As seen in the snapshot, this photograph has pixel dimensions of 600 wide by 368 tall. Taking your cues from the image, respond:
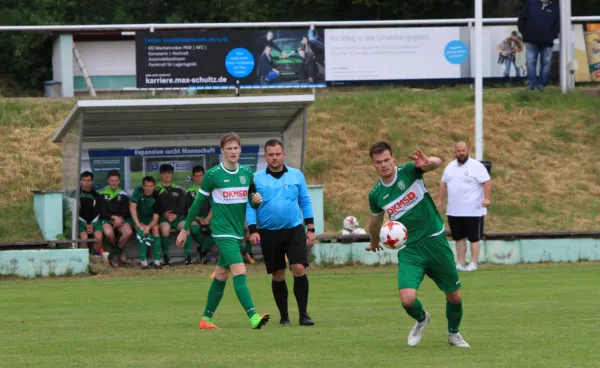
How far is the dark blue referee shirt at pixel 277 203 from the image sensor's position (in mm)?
12297

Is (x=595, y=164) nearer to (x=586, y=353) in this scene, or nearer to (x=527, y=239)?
(x=527, y=239)

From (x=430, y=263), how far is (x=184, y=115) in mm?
10911

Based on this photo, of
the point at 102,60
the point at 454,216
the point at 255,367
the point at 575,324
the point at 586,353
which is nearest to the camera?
the point at 255,367

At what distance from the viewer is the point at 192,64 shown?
1033 inches

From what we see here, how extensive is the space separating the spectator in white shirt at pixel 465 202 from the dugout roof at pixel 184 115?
111 inches

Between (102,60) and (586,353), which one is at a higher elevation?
(102,60)

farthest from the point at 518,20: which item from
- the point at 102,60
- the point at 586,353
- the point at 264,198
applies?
the point at 586,353

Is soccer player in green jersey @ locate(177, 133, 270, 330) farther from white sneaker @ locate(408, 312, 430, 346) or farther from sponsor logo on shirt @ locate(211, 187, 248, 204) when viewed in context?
white sneaker @ locate(408, 312, 430, 346)

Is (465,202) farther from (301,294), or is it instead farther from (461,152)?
(301,294)

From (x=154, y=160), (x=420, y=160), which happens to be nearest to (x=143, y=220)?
(x=154, y=160)

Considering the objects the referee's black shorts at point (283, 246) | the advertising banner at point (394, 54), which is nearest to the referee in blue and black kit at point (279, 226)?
the referee's black shorts at point (283, 246)

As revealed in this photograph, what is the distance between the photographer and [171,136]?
2148 cm

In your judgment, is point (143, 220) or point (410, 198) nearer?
point (410, 198)

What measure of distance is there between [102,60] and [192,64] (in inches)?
151
